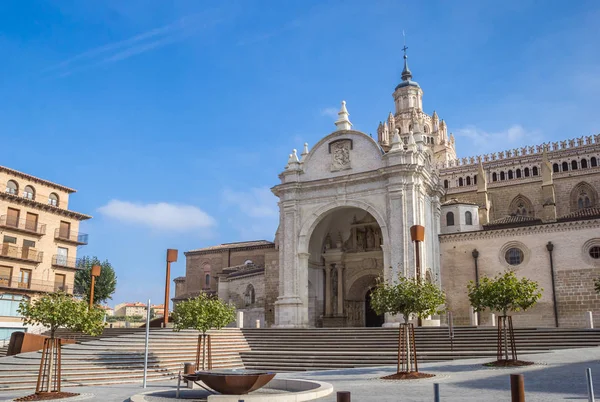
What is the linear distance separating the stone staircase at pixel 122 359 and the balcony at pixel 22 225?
16.0 m

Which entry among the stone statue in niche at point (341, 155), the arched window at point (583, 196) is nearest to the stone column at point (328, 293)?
the stone statue in niche at point (341, 155)

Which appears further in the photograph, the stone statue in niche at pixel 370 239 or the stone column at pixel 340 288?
the stone statue in niche at pixel 370 239

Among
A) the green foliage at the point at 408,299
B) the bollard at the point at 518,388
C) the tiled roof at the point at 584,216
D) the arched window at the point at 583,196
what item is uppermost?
the arched window at the point at 583,196

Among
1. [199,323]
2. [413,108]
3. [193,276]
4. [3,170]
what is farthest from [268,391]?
[413,108]

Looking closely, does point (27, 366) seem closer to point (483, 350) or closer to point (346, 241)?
point (483, 350)

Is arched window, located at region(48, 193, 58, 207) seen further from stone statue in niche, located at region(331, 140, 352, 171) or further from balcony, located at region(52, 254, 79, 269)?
stone statue in niche, located at region(331, 140, 352, 171)

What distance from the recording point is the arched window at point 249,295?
143 ft

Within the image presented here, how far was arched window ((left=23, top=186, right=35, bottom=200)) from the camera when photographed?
136 feet

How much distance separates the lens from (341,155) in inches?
1330

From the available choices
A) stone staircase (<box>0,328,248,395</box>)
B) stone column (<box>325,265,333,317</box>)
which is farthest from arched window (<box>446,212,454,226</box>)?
stone staircase (<box>0,328,248,395</box>)

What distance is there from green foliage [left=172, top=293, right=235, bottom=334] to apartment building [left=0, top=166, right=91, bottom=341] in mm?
19747

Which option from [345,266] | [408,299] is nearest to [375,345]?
[408,299]

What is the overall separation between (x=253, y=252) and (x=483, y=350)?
3404 centimetres

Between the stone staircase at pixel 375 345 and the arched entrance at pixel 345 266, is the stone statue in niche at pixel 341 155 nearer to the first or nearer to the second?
the arched entrance at pixel 345 266
